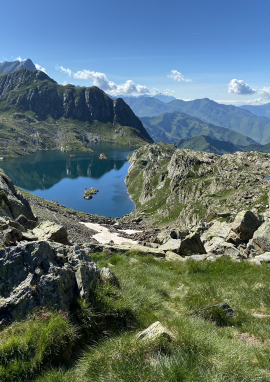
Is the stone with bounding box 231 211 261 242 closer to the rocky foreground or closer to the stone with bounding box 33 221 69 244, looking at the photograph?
the rocky foreground

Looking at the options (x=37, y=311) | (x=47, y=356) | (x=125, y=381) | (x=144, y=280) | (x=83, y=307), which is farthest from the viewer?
(x=144, y=280)

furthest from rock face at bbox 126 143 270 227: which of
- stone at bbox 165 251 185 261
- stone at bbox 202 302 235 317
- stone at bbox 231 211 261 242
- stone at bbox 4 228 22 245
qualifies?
stone at bbox 4 228 22 245

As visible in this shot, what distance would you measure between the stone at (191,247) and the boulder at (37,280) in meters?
13.8

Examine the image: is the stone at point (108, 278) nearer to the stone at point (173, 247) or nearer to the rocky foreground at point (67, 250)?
the rocky foreground at point (67, 250)

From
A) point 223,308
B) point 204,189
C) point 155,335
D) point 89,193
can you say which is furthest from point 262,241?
point 89,193

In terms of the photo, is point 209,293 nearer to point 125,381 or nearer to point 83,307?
point 83,307

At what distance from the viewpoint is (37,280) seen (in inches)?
279

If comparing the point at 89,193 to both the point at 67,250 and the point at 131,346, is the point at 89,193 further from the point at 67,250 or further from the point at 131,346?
the point at 131,346

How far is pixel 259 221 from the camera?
77.0ft

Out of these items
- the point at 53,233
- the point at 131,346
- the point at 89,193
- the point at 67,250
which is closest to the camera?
the point at 131,346

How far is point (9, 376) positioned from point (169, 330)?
3.98 metres

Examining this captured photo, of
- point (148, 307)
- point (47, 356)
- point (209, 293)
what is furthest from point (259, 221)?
point (47, 356)

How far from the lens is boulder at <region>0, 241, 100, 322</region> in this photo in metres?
6.43

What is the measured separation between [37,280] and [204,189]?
280ft
